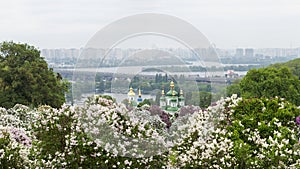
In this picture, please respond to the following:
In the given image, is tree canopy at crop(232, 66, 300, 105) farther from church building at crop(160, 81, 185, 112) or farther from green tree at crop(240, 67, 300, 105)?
church building at crop(160, 81, 185, 112)

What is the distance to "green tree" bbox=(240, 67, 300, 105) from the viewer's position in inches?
1458

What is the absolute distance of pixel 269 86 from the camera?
123 feet

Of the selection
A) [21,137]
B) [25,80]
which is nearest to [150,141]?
[21,137]

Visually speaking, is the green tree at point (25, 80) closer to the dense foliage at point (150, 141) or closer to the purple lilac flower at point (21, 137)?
the purple lilac flower at point (21, 137)

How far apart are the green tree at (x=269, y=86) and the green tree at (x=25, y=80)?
1407 cm

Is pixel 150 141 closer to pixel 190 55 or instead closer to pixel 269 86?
pixel 190 55

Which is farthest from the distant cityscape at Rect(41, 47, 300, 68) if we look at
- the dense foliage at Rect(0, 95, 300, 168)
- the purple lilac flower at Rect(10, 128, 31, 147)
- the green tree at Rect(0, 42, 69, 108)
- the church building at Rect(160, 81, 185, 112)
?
the dense foliage at Rect(0, 95, 300, 168)

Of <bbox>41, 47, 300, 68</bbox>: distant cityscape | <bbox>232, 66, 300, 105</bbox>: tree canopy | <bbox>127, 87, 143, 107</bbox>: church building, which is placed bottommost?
<bbox>232, 66, 300, 105</bbox>: tree canopy

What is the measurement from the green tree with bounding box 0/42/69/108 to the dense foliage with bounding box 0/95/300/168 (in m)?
21.7

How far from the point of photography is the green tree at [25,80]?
1219 inches

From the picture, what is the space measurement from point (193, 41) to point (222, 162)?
3814 mm

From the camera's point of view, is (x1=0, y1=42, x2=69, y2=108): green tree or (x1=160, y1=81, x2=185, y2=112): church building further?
(x1=0, y1=42, x2=69, y2=108): green tree

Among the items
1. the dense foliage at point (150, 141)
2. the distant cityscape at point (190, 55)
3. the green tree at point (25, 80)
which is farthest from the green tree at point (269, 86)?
the dense foliage at point (150, 141)

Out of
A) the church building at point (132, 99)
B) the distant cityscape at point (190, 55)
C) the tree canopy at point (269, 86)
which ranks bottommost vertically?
the tree canopy at point (269, 86)
